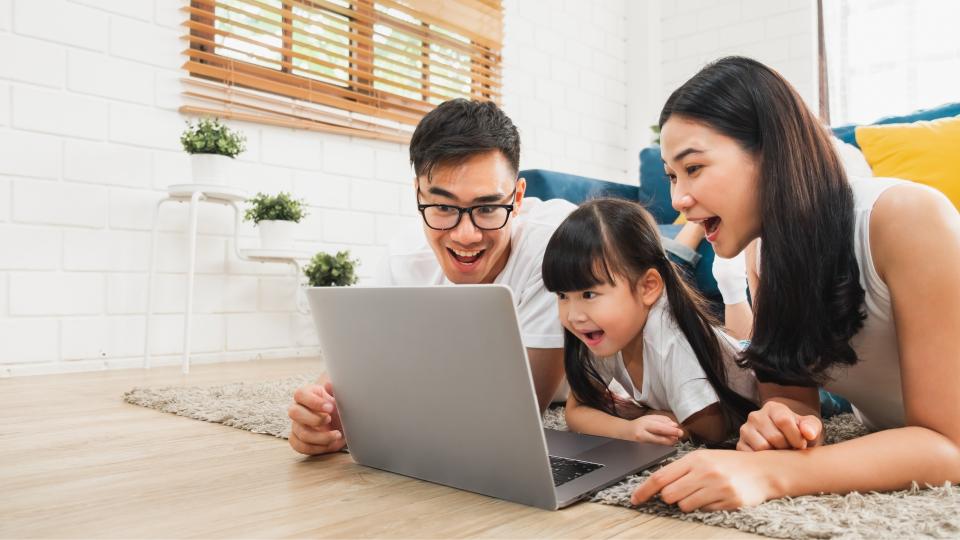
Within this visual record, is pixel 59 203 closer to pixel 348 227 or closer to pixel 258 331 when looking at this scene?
pixel 258 331

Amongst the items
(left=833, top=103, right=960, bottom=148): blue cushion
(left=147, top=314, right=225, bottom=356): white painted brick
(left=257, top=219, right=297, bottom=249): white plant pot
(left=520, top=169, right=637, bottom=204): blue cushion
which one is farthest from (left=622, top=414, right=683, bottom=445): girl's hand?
(left=147, top=314, right=225, bottom=356): white painted brick

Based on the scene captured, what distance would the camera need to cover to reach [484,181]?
3.95ft

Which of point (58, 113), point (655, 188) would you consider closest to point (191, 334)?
point (58, 113)

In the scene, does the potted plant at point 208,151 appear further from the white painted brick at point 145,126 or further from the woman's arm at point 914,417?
A: the woman's arm at point 914,417

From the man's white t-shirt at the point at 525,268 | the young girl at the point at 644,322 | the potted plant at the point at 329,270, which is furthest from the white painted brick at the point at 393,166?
the young girl at the point at 644,322

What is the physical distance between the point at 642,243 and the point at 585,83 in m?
3.09

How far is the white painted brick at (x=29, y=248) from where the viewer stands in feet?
6.78

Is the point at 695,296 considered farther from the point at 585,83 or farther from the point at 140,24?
the point at 585,83

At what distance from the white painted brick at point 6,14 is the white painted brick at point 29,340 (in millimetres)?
845

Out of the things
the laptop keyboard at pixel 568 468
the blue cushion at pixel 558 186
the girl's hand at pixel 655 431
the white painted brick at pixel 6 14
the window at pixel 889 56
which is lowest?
the laptop keyboard at pixel 568 468

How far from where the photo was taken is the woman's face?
934mm

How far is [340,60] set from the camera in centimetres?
294

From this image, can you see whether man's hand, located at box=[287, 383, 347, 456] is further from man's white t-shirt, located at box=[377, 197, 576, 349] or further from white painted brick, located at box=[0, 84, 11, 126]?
white painted brick, located at box=[0, 84, 11, 126]

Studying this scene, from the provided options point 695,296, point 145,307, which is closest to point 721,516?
point 695,296
